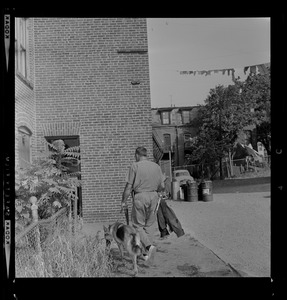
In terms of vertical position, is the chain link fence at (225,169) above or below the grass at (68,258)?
above

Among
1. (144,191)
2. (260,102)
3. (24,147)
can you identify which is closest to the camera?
(260,102)

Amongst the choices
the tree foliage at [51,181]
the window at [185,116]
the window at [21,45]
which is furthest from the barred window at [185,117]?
the window at [21,45]

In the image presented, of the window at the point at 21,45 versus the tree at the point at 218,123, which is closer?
the window at the point at 21,45

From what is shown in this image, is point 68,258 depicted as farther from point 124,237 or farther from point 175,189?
point 175,189

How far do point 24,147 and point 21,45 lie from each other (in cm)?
91

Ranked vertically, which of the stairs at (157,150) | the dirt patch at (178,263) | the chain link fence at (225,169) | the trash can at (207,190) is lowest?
the dirt patch at (178,263)

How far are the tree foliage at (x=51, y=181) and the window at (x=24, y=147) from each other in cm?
6

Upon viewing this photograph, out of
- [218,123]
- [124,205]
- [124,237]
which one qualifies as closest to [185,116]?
[218,123]

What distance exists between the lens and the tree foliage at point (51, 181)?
3.85 metres

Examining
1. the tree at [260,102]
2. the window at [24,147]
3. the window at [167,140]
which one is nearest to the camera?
the tree at [260,102]

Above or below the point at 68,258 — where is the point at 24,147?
above

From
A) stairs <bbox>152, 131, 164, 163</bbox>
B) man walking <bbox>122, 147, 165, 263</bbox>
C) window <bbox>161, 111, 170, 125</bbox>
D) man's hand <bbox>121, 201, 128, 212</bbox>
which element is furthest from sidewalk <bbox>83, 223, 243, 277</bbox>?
window <bbox>161, 111, 170, 125</bbox>

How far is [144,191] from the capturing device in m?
3.94

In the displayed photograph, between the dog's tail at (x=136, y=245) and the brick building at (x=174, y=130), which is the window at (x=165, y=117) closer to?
the brick building at (x=174, y=130)
